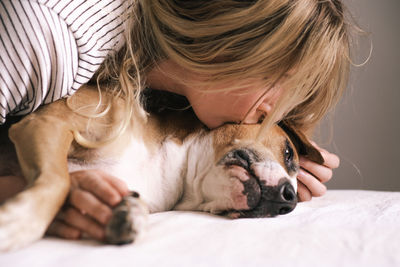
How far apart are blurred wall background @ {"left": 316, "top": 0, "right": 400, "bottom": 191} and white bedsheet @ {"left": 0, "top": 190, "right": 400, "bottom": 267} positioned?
1.46 m

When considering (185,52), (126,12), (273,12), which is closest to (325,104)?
(273,12)

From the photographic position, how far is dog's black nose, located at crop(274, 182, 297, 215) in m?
1.26

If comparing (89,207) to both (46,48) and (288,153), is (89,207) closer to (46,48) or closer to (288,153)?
(46,48)

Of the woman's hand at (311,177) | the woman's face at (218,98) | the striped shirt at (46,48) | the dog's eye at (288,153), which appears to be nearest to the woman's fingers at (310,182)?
the woman's hand at (311,177)

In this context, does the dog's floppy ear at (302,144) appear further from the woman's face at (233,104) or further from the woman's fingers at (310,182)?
the woman's face at (233,104)

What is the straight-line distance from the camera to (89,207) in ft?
2.91

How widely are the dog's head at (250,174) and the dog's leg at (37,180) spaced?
49cm

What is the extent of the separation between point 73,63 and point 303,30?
0.74m

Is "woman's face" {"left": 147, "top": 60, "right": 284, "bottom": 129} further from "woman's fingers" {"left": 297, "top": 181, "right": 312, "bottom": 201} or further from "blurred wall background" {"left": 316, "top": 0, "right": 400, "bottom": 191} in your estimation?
"blurred wall background" {"left": 316, "top": 0, "right": 400, "bottom": 191}

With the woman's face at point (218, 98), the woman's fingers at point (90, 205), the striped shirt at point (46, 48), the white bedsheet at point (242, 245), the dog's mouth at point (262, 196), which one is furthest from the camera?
the woman's face at point (218, 98)

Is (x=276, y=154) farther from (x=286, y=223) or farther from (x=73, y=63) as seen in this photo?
(x=73, y=63)

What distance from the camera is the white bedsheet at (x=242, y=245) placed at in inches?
29.8

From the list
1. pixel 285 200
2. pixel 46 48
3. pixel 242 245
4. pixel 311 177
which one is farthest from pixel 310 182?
pixel 46 48

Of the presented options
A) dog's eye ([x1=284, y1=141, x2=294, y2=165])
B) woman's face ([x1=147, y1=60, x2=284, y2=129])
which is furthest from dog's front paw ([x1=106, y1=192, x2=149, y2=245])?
dog's eye ([x1=284, y1=141, x2=294, y2=165])
